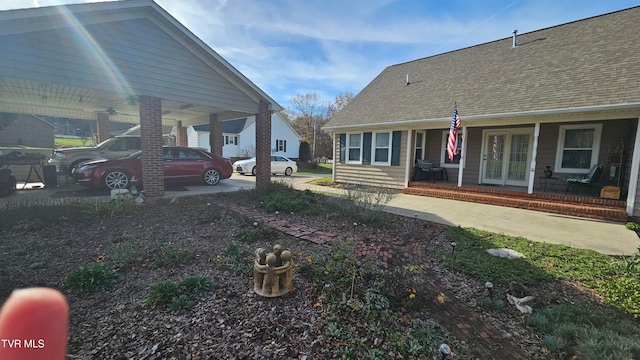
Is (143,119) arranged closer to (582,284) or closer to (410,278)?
(410,278)

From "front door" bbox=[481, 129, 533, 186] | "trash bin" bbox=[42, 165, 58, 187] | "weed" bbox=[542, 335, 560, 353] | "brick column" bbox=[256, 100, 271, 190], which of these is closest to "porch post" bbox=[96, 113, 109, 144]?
"trash bin" bbox=[42, 165, 58, 187]

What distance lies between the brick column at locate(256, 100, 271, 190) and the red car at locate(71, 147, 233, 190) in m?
1.89

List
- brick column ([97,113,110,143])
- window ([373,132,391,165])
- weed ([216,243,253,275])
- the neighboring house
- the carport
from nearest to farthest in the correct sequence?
weed ([216,243,253,275]), the carport, window ([373,132,391,165]), brick column ([97,113,110,143]), the neighboring house

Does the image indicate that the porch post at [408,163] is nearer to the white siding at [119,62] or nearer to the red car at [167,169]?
the white siding at [119,62]

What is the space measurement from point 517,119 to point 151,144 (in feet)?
32.9

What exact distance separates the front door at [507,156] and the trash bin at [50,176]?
14397mm

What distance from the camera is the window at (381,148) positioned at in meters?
10.9

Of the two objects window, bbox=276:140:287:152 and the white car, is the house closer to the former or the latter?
the white car

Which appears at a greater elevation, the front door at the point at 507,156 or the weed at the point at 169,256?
the front door at the point at 507,156

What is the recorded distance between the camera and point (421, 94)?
36.2 feet

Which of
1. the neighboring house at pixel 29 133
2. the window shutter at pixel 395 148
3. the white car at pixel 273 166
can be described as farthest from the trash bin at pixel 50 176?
the neighboring house at pixel 29 133

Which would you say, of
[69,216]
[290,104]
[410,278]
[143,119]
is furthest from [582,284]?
[290,104]

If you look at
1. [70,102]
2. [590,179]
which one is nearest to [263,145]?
[70,102]

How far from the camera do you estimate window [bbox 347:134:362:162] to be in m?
11.8
